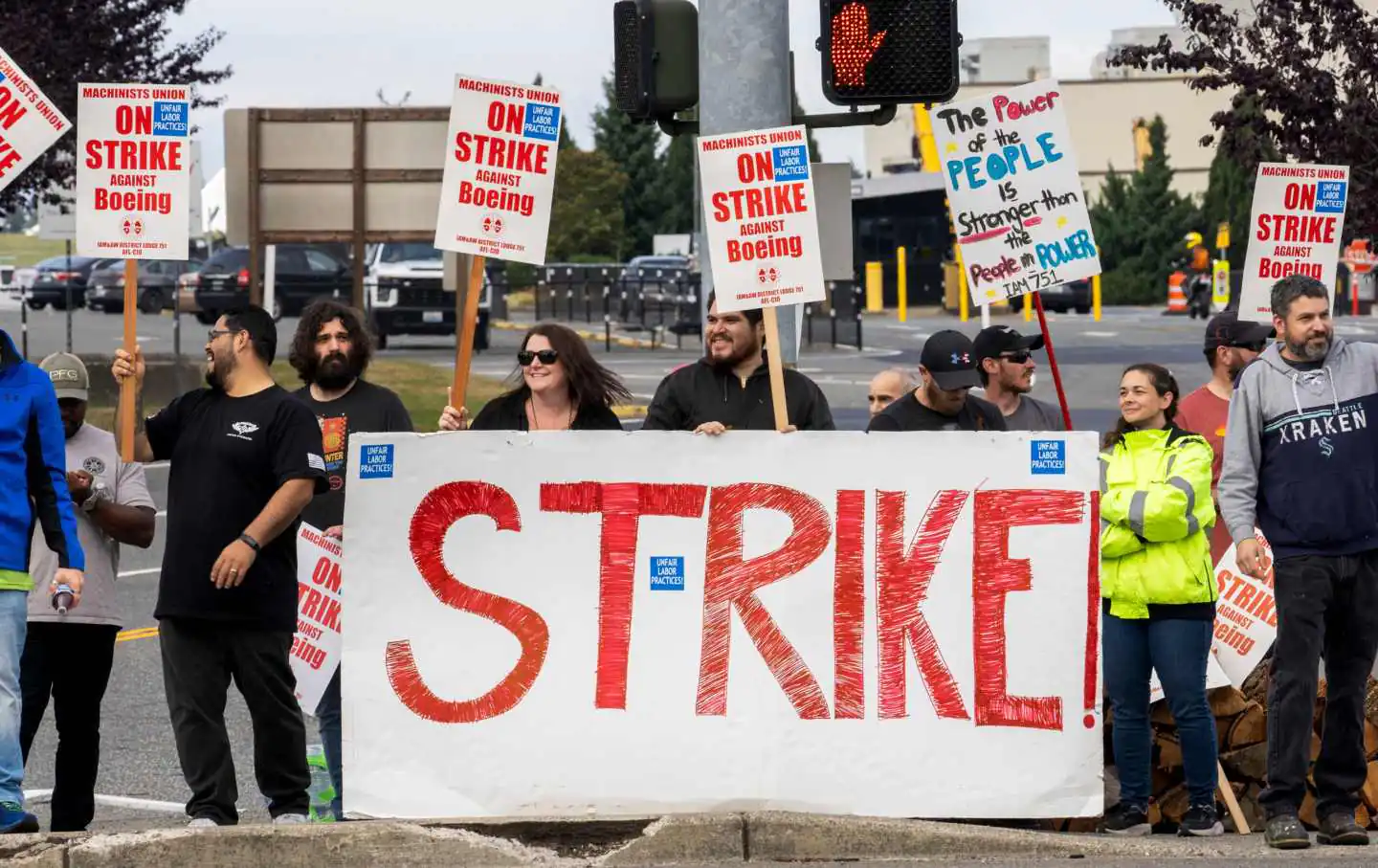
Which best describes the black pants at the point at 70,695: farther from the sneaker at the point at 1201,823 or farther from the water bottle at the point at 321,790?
the sneaker at the point at 1201,823

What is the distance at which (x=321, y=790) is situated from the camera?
796cm

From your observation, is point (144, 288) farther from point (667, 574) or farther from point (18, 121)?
point (667, 574)

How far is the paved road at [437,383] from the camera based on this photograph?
930cm

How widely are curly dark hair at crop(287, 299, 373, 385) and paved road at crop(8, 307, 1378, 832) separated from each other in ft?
5.65

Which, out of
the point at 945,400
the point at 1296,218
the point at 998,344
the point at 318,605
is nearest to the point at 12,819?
the point at 318,605

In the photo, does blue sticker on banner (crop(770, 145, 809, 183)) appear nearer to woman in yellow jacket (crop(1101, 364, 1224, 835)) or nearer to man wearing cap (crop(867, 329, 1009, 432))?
man wearing cap (crop(867, 329, 1009, 432))

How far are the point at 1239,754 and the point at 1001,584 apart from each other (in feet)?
4.56

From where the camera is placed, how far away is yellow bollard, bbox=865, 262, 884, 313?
204 feet

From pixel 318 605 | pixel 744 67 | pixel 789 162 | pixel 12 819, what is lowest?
pixel 12 819

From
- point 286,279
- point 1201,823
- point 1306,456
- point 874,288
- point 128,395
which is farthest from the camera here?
point 874,288

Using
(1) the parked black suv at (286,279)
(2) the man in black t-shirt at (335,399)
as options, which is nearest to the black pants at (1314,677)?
(2) the man in black t-shirt at (335,399)

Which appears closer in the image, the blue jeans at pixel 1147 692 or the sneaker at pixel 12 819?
the sneaker at pixel 12 819

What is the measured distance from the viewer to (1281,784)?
7.29 m

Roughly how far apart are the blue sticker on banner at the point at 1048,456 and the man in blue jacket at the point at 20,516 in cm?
312
